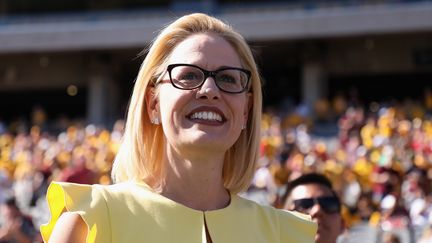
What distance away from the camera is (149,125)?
236 cm

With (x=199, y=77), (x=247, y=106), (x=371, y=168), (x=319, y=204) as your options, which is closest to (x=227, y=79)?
(x=199, y=77)

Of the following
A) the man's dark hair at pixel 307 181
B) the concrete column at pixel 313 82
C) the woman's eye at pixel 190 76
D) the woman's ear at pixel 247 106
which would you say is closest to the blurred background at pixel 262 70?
the concrete column at pixel 313 82

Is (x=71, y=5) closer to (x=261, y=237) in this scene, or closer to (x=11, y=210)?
(x=11, y=210)

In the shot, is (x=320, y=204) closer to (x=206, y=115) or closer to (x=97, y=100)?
(x=206, y=115)

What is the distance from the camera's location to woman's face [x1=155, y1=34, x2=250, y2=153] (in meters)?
2.17

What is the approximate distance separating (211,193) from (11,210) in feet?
14.9

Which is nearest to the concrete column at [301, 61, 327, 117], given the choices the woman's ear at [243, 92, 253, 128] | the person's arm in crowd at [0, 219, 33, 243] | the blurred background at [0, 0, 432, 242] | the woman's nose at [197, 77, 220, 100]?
the blurred background at [0, 0, 432, 242]

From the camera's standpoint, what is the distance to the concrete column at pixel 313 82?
26.7m

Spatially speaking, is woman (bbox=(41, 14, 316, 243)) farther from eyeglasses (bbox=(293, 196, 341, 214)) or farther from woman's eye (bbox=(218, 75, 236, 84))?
eyeglasses (bbox=(293, 196, 341, 214))

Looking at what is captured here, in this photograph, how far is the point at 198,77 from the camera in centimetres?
221

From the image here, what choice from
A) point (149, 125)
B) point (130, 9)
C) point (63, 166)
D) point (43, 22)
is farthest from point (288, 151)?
point (130, 9)

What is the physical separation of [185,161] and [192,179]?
0.05 metres

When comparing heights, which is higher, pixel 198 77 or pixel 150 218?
pixel 198 77

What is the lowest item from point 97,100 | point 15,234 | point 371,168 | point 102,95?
point 97,100
